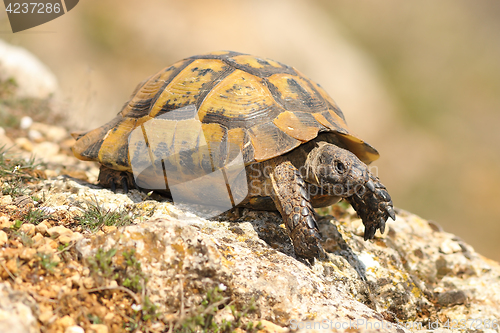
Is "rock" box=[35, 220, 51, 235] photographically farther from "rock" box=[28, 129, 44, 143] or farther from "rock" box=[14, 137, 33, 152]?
"rock" box=[28, 129, 44, 143]

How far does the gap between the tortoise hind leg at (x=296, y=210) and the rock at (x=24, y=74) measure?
5.70 m

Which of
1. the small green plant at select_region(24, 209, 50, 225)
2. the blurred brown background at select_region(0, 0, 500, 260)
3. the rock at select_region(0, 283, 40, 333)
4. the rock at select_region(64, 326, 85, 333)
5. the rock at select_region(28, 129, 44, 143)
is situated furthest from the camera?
the blurred brown background at select_region(0, 0, 500, 260)

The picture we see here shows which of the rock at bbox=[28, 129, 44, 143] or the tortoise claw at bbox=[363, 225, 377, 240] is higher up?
the rock at bbox=[28, 129, 44, 143]

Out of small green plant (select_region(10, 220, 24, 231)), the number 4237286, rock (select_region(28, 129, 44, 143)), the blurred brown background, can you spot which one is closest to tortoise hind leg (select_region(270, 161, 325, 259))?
small green plant (select_region(10, 220, 24, 231))

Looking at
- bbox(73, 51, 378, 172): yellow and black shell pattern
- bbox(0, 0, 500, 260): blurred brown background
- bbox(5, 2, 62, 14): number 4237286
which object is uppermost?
bbox(5, 2, 62, 14): number 4237286

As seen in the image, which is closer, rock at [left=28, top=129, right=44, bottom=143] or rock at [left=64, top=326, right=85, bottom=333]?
rock at [left=64, top=326, right=85, bottom=333]

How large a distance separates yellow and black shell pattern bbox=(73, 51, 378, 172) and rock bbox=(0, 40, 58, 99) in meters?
4.11

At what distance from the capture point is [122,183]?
375 centimetres

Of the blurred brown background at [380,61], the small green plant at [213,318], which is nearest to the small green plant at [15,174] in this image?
the small green plant at [213,318]

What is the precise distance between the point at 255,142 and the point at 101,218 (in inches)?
53.9

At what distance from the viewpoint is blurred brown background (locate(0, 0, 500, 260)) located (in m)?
15.0

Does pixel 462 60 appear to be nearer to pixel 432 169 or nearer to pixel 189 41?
pixel 432 169

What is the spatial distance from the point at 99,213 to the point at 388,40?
25.9 metres

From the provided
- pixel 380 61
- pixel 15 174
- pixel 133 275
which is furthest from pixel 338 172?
pixel 380 61
